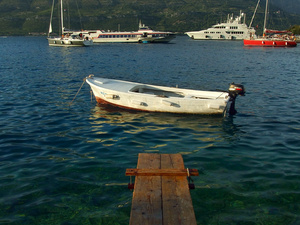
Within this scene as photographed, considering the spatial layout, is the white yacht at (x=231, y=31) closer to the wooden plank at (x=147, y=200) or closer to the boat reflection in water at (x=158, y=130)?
the boat reflection in water at (x=158, y=130)

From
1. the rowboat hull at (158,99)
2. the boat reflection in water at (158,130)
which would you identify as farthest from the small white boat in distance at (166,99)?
the boat reflection in water at (158,130)

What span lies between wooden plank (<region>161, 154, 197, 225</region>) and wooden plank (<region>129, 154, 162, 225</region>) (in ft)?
0.39

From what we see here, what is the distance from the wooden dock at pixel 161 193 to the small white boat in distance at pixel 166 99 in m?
7.73

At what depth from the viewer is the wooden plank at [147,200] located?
4.48 meters

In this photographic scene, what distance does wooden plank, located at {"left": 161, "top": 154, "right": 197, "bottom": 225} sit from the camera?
4477 mm

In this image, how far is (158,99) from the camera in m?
14.2

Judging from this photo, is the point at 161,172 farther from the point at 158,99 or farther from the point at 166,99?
the point at 158,99

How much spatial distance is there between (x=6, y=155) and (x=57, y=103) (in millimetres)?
7998

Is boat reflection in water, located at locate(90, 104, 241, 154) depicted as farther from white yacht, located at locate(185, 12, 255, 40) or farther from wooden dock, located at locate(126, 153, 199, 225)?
white yacht, located at locate(185, 12, 255, 40)

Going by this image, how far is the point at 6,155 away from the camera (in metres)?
9.55

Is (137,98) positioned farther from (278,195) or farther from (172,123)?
(278,195)

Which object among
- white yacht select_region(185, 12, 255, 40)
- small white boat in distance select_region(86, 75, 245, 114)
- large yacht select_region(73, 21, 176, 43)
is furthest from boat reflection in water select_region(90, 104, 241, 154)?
white yacht select_region(185, 12, 255, 40)

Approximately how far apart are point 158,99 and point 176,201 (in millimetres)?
9570

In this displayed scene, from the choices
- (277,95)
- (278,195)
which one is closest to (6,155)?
(278,195)
